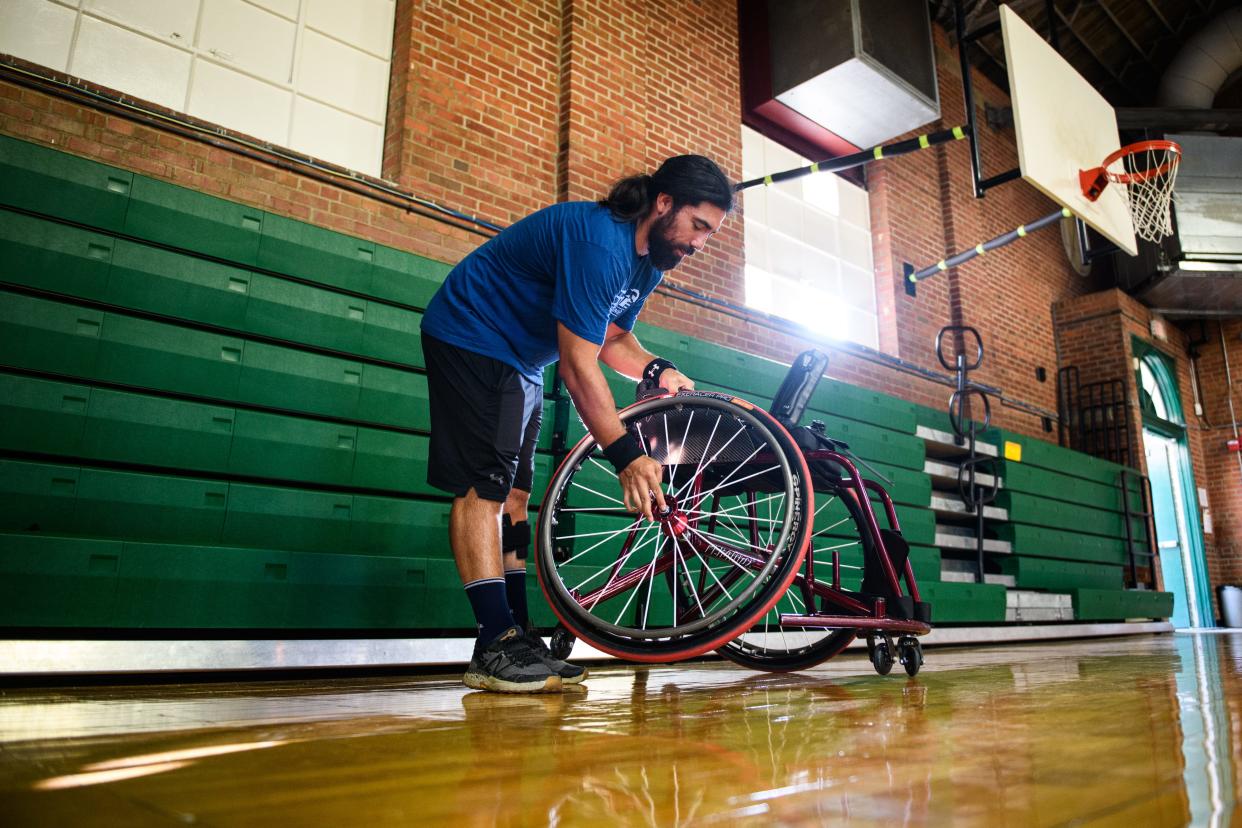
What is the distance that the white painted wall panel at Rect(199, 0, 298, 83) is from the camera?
3.80 m

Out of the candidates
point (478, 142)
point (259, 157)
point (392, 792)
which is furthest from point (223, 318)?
point (392, 792)

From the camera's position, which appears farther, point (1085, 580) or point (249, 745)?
point (1085, 580)

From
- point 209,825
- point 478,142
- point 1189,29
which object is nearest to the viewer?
point 209,825

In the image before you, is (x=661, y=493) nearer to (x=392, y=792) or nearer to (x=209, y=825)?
(x=392, y=792)

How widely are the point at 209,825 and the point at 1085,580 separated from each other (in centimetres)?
813

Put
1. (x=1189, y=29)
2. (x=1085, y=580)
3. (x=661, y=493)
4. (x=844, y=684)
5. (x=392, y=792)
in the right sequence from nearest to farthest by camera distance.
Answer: (x=392, y=792) < (x=661, y=493) < (x=844, y=684) < (x=1085, y=580) < (x=1189, y=29)

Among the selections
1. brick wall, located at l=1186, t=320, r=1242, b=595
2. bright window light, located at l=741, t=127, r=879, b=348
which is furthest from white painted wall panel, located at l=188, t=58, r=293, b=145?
brick wall, located at l=1186, t=320, r=1242, b=595

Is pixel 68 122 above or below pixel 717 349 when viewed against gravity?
above

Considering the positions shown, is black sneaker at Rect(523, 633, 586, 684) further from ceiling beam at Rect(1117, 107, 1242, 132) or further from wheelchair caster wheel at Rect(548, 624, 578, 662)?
ceiling beam at Rect(1117, 107, 1242, 132)

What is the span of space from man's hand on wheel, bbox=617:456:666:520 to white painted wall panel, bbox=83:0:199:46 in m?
3.37

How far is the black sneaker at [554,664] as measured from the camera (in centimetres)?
176

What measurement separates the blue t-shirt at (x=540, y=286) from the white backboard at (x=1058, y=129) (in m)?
3.62

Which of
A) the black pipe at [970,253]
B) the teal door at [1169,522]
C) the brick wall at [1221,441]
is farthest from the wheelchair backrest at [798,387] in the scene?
the brick wall at [1221,441]

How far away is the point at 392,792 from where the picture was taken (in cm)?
71
